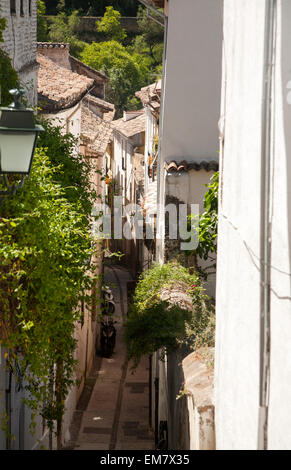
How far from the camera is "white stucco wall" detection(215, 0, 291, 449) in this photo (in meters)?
3.79

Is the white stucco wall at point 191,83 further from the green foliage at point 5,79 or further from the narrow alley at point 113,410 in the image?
the green foliage at point 5,79

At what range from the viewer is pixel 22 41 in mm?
13625

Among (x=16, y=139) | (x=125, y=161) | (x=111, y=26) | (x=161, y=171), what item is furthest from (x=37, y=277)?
(x=111, y=26)

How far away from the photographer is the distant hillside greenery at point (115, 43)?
53688 millimetres

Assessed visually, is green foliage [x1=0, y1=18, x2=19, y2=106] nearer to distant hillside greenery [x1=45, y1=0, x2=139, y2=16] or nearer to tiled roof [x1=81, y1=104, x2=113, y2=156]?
tiled roof [x1=81, y1=104, x2=113, y2=156]

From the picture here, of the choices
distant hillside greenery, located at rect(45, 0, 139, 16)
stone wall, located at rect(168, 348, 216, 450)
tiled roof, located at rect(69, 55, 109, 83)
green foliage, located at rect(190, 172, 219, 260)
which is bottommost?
stone wall, located at rect(168, 348, 216, 450)

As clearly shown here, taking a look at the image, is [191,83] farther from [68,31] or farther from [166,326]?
[68,31]

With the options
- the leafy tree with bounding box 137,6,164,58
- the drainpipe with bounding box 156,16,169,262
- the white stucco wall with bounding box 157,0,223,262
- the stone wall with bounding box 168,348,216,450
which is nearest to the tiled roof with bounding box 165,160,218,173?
the white stucco wall with bounding box 157,0,223,262

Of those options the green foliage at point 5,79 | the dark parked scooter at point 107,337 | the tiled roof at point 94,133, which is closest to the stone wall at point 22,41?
the green foliage at point 5,79

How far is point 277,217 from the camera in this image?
3.88 m

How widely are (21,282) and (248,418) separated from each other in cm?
375

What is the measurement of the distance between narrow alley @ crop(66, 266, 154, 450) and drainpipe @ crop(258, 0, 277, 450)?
29.8 ft

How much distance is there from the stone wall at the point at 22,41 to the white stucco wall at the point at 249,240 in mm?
6666

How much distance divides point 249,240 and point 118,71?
50.8m
